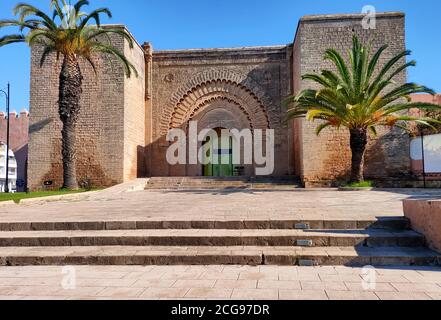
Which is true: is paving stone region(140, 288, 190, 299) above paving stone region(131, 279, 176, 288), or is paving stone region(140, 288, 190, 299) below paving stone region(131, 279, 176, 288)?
above

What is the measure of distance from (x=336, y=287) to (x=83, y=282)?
85.4 inches

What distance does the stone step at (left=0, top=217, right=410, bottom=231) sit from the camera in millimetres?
4523

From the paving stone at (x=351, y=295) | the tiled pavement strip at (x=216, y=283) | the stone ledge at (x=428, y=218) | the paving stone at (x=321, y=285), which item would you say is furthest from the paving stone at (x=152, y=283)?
the stone ledge at (x=428, y=218)

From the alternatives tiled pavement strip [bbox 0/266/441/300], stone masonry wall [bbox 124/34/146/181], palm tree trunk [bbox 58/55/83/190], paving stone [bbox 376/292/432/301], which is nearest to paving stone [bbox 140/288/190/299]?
tiled pavement strip [bbox 0/266/441/300]

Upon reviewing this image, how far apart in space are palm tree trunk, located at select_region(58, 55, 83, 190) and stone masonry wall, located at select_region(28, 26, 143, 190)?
1.41 metres

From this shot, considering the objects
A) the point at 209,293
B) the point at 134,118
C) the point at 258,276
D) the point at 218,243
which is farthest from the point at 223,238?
the point at 134,118

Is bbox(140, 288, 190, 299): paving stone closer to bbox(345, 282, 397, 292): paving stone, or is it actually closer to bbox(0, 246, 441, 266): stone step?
bbox(0, 246, 441, 266): stone step

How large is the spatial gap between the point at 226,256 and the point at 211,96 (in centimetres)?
A: 1238

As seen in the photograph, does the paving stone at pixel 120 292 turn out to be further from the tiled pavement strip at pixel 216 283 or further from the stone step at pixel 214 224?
the stone step at pixel 214 224

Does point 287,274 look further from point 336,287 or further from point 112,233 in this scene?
point 112,233

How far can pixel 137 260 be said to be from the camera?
383 centimetres

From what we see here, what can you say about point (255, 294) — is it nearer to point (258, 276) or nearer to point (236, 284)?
point (236, 284)

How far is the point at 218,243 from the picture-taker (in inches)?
164
